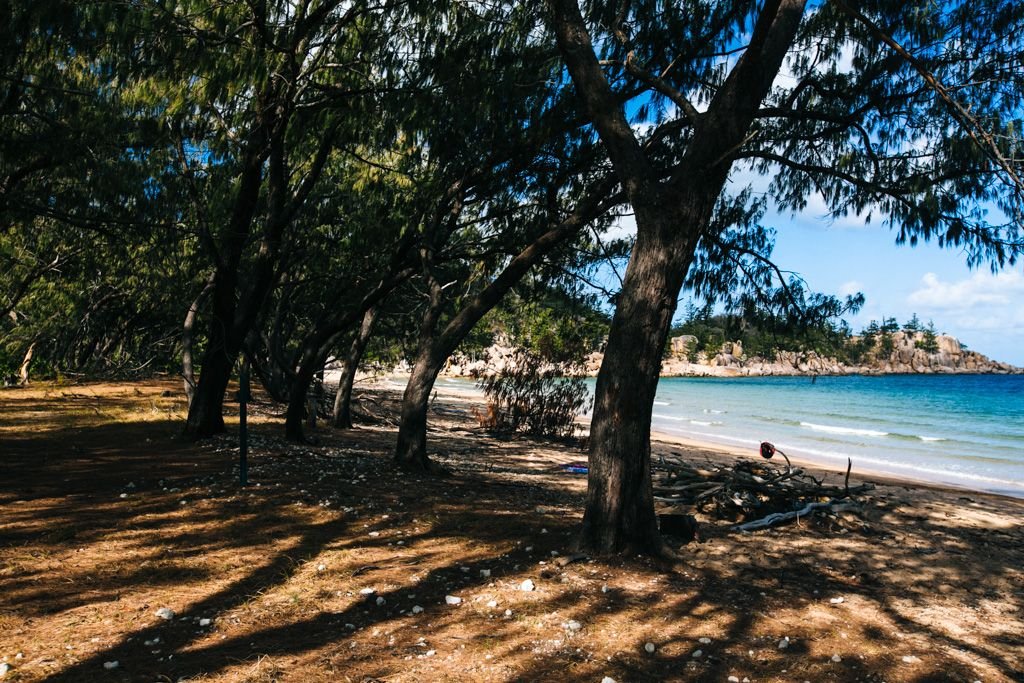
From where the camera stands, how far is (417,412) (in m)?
9.77

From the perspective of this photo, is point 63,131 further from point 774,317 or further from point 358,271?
point 774,317

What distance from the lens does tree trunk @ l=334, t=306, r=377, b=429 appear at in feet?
48.5

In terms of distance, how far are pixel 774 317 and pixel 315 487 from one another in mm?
5818

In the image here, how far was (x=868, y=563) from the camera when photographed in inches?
255

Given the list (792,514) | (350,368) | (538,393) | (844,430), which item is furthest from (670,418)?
(792,514)

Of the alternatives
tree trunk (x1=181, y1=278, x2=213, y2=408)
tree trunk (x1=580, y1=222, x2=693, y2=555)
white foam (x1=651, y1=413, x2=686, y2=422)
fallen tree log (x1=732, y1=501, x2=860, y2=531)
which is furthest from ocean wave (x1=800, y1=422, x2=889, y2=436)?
tree trunk (x1=580, y1=222, x2=693, y2=555)

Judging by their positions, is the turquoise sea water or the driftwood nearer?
the driftwood

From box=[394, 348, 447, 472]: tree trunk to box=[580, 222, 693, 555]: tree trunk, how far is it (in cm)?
433

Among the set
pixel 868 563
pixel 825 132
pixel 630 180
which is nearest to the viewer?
pixel 630 180

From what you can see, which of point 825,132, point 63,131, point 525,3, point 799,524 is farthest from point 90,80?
point 799,524

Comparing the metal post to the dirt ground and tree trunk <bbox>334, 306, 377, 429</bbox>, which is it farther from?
tree trunk <bbox>334, 306, 377, 429</bbox>

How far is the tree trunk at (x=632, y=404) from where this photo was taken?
17.9 feet

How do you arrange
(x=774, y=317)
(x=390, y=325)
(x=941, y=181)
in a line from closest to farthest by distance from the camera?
(x=941, y=181), (x=774, y=317), (x=390, y=325)

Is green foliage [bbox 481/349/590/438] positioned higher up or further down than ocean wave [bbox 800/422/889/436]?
higher up
